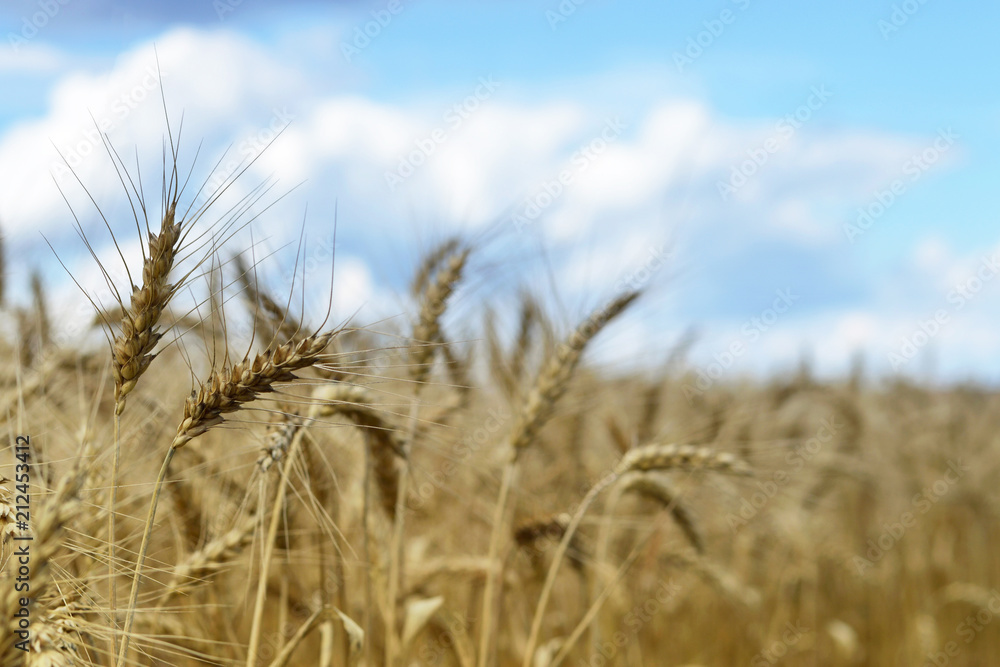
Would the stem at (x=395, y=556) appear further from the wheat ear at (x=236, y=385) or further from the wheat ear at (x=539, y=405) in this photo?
the wheat ear at (x=236, y=385)

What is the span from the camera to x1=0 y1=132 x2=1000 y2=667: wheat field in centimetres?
126

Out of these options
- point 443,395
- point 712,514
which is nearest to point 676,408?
point 712,514

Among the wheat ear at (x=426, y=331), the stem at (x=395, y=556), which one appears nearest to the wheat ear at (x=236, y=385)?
the stem at (x=395, y=556)

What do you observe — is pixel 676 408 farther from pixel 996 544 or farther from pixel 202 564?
pixel 202 564

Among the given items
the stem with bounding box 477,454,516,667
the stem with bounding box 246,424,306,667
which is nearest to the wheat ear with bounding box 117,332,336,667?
the stem with bounding box 246,424,306,667

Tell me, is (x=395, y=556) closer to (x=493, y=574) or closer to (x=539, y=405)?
(x=493, y=574)

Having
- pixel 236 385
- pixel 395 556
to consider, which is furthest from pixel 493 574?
pixel 236 385

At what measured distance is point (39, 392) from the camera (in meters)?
2.18

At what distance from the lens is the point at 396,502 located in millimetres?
2150

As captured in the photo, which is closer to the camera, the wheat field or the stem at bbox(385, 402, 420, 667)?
the wheat field

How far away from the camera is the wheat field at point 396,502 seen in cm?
126

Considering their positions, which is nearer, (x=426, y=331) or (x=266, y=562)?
(x=266, y=562)

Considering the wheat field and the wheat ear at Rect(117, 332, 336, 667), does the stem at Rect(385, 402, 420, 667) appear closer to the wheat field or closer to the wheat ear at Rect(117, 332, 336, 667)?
the wheat field

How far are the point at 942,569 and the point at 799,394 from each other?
209cm
